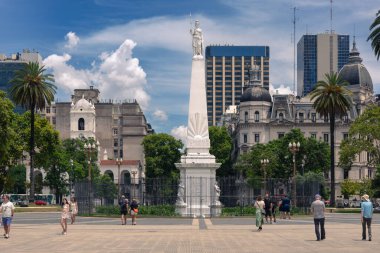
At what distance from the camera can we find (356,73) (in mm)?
127938

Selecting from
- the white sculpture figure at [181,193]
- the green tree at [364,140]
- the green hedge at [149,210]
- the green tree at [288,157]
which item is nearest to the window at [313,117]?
the green tree at [288,157]

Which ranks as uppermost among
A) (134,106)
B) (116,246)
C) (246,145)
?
(134,106)

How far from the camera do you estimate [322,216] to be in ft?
96.8

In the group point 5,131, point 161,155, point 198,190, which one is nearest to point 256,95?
point 161,155

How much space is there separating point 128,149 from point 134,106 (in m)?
10.0

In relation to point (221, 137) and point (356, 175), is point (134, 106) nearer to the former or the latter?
point (221, 137)

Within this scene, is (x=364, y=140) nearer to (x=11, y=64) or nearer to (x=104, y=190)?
(x=104, y=190)

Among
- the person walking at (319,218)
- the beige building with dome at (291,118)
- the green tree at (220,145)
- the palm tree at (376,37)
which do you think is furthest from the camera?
the green tree at (220,145)

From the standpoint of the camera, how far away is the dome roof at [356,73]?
419 ft

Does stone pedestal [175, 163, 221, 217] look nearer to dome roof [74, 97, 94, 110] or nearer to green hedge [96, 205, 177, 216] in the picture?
green hedge [96, 205, 177, 216]

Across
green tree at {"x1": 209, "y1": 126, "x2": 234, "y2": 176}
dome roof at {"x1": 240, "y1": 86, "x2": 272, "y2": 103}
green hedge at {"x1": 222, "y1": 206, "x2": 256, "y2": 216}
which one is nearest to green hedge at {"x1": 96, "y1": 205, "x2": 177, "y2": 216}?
green hedge at {"x1": 222, "y1": 206, "x2": 256, "y2": 216}

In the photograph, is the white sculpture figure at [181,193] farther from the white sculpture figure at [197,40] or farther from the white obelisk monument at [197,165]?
the white sculpture figure at [197,40]

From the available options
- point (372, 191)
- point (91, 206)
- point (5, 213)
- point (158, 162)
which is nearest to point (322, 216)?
point (5, 213)

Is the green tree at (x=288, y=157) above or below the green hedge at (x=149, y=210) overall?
above
